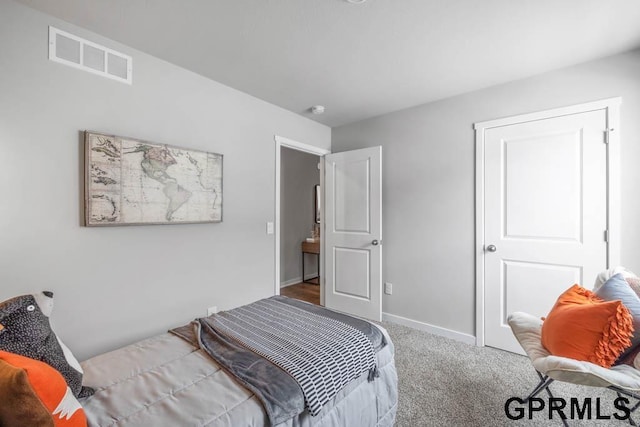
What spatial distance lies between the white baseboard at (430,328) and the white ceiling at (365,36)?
242cm

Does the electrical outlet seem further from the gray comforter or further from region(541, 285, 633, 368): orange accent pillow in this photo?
region(541, 285, 633, 368): orange accent pillow

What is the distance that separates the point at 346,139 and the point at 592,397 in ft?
10.6

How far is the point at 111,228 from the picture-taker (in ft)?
6.39

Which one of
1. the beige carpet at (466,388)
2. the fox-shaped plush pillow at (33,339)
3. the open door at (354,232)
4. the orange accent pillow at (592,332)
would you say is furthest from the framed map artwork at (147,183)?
the orange accent pillow at (592,332)

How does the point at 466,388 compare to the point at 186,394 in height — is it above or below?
below

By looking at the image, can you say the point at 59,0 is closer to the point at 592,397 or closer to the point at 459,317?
the point at 459,317

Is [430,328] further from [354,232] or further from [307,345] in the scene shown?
[307,345]

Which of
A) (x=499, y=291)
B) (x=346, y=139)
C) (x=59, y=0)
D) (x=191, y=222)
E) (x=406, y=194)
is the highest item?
(x=59, y=0)

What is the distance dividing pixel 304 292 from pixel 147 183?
9.90 ft

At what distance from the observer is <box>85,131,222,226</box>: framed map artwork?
1.85m

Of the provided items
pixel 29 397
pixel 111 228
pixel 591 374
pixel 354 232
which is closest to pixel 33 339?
pixel 29 397

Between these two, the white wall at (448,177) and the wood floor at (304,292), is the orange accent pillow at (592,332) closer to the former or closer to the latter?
the white wall at (448,177)

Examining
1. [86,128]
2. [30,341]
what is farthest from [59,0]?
[30,341]

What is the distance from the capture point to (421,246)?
3.09 metres
